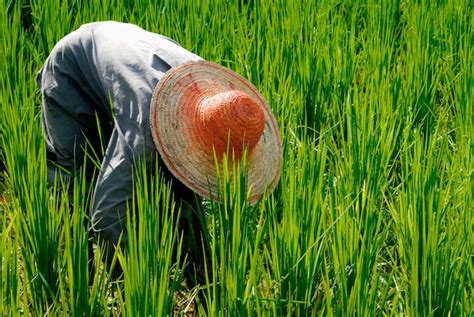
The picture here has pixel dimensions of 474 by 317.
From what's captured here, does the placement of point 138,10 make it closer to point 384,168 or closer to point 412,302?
point 384,168

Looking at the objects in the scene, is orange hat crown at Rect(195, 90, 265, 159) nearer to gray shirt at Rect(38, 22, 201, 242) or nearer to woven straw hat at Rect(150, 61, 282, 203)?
woven straw hat at Rect(150, 61, 282, 203)

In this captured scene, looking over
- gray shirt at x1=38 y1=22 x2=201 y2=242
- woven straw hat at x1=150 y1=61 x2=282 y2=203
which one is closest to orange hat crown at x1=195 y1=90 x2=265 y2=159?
woven straw hat at x1=150 y1=61 x2=282 y2=203

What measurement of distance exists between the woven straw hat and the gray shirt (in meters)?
0.06

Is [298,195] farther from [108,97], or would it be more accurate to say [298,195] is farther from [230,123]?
[108,97]

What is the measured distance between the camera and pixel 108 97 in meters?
2.13

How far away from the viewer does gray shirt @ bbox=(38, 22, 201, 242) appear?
1.98 m

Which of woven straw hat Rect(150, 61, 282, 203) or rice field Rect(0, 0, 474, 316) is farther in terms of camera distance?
woven straw hat Rect(150, 61, 282, 203)

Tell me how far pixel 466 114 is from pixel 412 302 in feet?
3.38

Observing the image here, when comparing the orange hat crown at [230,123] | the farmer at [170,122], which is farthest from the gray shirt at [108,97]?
the orange hat crown at [230,123]

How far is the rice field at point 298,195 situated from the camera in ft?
5.70

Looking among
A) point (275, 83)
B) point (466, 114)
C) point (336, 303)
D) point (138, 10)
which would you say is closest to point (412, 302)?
point (336, 303)

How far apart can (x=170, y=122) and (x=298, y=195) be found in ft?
1.11

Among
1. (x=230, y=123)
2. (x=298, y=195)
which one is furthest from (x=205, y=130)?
(x=298, y=195)

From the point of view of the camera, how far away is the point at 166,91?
77.3 inches
